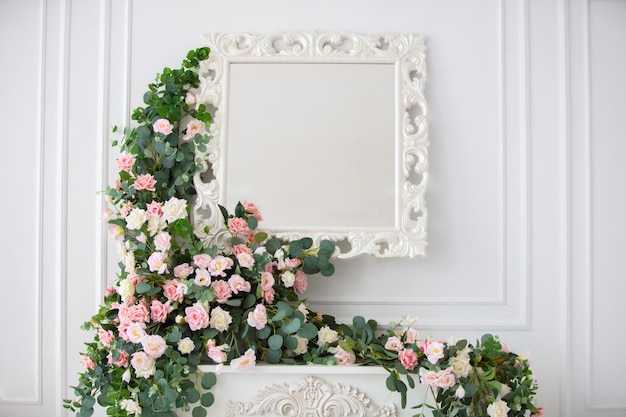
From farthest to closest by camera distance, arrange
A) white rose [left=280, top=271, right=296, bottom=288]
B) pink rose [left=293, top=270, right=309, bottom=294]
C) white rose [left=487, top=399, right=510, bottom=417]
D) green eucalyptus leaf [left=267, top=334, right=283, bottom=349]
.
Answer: pink rose [left=293, top=270, right=309, bottom=294] → white rose [left=280, top=271, right=296, bottom=288] → green eucalyptus leaf [left=267, top=334, right=283, bottom=349] → white rose [left=487, top=399, right=510, bottom=417]

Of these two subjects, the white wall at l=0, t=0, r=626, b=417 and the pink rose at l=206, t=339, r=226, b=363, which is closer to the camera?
the pink rose at l=206, t=339, r=226, b=363

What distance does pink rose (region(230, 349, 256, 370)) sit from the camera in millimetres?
1700

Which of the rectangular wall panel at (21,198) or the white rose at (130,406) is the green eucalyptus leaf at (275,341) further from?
the rectangular wall panel at (21,198)

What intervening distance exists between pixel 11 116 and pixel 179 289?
120cm

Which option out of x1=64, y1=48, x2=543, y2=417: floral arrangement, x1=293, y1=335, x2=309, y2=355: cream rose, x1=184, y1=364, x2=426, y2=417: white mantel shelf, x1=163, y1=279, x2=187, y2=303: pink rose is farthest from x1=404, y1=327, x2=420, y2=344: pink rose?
x1=163, y1=279, x2=187, y2=303: pink rose

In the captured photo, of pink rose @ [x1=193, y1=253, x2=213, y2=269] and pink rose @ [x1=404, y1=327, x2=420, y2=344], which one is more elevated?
pink rose @ [x1=193, y1=253, x2=213, y2=269]

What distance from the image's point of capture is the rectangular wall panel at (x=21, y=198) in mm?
2131

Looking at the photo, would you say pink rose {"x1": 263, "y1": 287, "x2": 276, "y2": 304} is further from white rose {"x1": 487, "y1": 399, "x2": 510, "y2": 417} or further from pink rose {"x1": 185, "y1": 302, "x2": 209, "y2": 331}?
white rose {"x1": 487, "y1": 399, "x2": 510, "y2": 417}

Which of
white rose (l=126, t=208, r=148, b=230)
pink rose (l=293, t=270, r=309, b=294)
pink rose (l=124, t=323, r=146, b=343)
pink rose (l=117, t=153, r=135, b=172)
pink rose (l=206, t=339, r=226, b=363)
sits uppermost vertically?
pink rose (l=117, t=153, r=135, b=172)

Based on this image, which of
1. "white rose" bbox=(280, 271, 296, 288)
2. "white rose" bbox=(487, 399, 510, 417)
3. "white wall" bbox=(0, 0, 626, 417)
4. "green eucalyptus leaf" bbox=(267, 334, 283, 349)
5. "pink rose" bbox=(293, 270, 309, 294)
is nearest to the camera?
"white rose" bbox=(487, 399, 510, 417)

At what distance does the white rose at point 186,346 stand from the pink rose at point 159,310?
0.37 ft

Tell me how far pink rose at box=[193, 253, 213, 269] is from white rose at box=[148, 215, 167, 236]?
7.0 inches

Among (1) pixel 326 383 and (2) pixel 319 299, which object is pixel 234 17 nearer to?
(2) pixel 319 299

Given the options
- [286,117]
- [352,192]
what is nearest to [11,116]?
[286,117]
